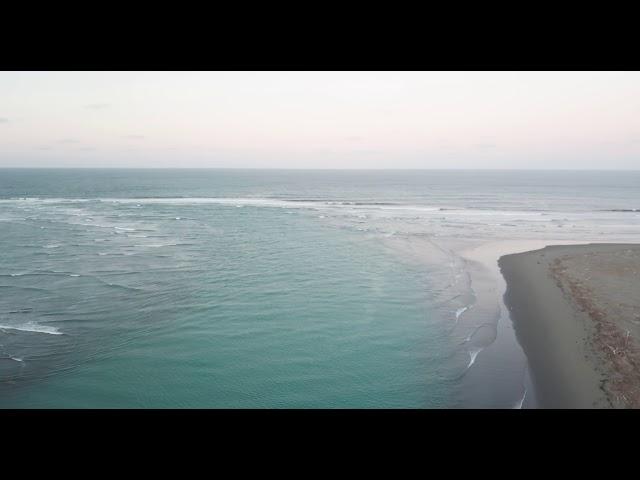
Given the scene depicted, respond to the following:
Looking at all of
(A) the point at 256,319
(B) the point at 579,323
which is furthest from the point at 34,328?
(B) the point at 579,323

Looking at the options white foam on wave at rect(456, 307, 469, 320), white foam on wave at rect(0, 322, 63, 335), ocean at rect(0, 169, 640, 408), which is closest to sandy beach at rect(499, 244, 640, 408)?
ocean at rect(0, 169, 640, 408)

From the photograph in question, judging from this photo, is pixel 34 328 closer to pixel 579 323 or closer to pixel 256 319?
pixel 256 319

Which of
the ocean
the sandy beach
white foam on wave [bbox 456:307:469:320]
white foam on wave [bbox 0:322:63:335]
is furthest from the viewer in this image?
white foam on wave [bbox 456:307:469:320]

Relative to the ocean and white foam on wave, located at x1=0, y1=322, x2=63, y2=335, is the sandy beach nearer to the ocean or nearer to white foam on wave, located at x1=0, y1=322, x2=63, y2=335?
the ocean

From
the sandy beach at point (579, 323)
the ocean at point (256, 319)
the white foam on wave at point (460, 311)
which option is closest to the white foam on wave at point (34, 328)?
the ocean at point (256, 319)

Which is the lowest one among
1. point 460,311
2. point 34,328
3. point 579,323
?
point 34,328

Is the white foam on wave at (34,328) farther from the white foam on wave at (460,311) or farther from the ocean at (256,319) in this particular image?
the white foam on wave at (460,311)

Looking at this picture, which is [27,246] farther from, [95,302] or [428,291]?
[428,291]

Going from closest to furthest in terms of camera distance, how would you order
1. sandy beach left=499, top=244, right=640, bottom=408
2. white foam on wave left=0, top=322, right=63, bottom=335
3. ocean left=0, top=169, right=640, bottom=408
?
sandy beach left=499, top=244, right=640, bottom=408 < ocean left=0, top=169, right=640, bottom=408 < white foam on wave left=0, top=322, right=63, bottom=335
